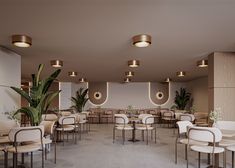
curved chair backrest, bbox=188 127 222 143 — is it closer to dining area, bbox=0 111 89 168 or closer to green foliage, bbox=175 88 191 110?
dining area, bbox=0 111 89 168

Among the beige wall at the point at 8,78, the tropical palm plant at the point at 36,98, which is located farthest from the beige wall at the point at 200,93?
the beige wall at the point at 8,78

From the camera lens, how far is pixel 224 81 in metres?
4.88

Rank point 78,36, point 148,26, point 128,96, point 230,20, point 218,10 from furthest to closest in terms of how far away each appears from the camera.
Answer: point 128,96, point 78,36, point 148,26, point 230,20, point 218,10

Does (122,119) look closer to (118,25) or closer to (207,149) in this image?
(207,149)

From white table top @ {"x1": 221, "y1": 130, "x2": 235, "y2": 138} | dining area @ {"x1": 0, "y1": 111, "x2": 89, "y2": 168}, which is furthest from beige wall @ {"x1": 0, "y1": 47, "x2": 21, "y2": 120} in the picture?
white table top @ {"x1": 221, "y1": 130, "x2": 235, "y2": 138}

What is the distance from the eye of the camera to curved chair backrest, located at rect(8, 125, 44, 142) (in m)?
3.24

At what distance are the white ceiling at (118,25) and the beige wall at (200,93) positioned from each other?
5.53 metres

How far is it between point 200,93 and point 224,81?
5813mm

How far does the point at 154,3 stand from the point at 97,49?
2382 millimetres

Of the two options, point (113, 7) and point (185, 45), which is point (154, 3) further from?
point (185, 45)

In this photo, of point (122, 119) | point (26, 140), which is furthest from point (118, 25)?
point (122, 119)

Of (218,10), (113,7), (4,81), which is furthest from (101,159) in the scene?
(218,10)

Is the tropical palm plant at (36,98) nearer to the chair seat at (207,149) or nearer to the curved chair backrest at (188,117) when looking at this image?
the chair seat at (207,149)

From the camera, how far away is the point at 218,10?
2.57 metres
